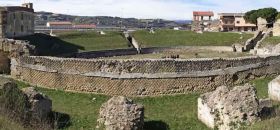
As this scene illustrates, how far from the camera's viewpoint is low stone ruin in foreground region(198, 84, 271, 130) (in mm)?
12617

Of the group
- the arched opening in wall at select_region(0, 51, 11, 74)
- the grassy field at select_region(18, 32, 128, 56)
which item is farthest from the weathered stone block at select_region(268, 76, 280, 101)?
the grassy field at select_region(18, 32, 128, 56)

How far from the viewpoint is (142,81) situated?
1856 centimetres

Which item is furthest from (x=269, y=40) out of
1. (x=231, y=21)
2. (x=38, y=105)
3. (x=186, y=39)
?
(x=231, y=21)

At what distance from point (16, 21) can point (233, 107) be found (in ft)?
139

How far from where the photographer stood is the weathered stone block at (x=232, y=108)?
12618mm

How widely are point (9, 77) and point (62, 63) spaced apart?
3.17 m

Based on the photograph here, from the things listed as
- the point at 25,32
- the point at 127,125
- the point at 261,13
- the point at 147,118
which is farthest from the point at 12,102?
the point at 261,13

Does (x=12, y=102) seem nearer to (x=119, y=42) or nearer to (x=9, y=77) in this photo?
(x=9, y=77)

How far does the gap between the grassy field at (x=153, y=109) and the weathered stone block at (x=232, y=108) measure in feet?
2.37

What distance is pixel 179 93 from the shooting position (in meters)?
18.6

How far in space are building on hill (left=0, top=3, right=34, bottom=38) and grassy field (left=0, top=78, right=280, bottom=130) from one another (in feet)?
84.5

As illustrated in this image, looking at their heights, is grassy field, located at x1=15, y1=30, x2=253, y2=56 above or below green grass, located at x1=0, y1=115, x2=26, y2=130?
above

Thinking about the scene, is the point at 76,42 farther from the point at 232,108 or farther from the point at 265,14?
the point at 232,108

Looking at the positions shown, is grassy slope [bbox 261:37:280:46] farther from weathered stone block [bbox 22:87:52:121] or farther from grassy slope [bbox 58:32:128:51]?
weathered stone block [bbox 22:87:52:121]
